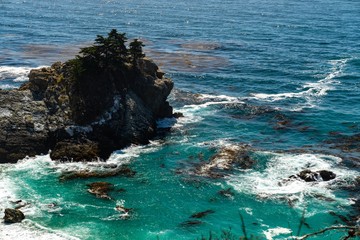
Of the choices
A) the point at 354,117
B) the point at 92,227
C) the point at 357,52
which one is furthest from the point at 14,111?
the point at 357,52

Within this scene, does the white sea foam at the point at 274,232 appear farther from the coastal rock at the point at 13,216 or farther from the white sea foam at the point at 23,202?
the coastal rock at the point at 13,216

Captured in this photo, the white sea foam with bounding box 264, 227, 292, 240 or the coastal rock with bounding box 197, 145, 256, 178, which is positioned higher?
the coastal rock with bounding box 197, 145, 256, 178

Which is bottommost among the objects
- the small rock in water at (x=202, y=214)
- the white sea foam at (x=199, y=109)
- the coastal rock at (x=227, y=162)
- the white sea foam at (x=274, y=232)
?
the white sea foam at (x=274, y=232)

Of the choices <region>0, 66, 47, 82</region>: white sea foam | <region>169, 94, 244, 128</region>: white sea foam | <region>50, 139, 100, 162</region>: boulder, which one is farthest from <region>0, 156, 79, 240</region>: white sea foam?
<region>0, 66, 47, 82</region>: white sea foam

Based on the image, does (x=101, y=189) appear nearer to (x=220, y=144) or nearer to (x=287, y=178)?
(x=220, y=144)

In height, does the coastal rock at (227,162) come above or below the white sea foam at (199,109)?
below

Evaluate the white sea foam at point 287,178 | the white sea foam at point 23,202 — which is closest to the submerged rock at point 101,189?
the white sea foam at point 23,202

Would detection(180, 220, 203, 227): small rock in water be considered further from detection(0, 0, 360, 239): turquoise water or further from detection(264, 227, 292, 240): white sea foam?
detection(264, 227, 292, 240): white sea foam
